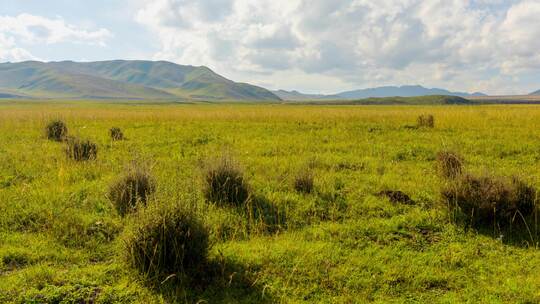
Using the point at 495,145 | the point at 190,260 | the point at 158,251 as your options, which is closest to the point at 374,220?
the point at 190,260

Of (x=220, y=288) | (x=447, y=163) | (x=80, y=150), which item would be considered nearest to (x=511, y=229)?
(x=447, y=163)

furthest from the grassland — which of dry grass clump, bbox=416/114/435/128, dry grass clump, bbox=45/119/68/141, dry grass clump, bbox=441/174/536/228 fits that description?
dry grass clump, bbox=416/114/435/128

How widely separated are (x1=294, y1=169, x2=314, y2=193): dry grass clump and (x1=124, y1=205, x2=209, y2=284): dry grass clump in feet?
11.6

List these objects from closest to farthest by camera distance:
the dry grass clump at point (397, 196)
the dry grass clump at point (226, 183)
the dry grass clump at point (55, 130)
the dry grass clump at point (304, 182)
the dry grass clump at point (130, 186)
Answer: the dry grass clump at point (130, 186)
the dry grass clump at point (226, 183)
the dry grass clump at point (397, 196)
the dry grass clump at point (304, 182)
the dry grass clump at point (55, 130)

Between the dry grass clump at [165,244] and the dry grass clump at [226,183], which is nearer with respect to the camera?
the dry grass clump at [165,244]

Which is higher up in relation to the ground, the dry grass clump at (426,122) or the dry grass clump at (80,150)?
the dry grass clump at (426,122)

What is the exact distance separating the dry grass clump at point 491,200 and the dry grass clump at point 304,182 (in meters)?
2.76

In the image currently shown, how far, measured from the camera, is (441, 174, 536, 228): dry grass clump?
6.40 m

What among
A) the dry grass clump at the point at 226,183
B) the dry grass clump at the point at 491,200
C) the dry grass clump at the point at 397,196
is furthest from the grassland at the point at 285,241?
the dry grass clump at the point at 491,200

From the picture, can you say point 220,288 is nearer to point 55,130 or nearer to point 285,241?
point 285,241

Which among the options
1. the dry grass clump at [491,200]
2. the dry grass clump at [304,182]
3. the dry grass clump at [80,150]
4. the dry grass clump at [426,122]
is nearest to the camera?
the dry grass clump at [491,200]

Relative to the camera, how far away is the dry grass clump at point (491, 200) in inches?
252

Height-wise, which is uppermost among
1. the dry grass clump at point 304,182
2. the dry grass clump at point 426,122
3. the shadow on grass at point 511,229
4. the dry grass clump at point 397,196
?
the dry grass clump at point 426,122

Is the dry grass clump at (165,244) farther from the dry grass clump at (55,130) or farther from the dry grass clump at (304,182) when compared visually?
the dry grass clump at (55,130)
